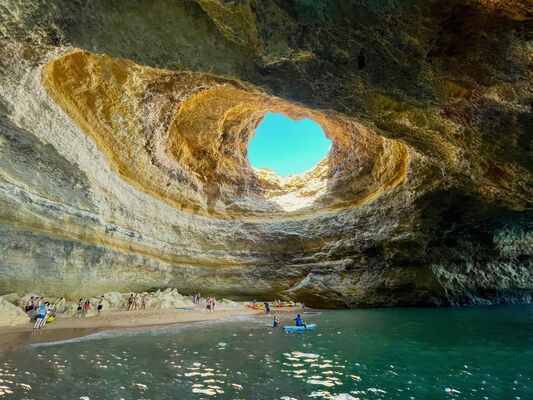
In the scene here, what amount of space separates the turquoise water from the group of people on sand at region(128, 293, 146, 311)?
464 cm

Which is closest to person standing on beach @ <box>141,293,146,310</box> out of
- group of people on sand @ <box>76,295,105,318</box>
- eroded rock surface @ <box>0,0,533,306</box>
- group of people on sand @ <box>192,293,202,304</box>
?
eroded rock surface @ <box>0,0,533,306</box>

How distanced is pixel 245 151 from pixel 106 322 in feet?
52.1

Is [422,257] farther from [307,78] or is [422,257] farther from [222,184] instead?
[307,78]

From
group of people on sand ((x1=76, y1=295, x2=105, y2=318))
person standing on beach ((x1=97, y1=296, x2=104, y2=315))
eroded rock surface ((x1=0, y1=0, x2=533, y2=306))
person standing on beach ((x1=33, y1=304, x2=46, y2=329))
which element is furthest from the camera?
person standing on beach ((x1=97, y1=296, x2=104, y2=315))

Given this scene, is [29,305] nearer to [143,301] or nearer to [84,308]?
[84,308]

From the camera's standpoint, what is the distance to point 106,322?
15.3 metres

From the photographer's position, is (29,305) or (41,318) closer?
(41,318)

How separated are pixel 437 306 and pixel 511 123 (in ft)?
62.8

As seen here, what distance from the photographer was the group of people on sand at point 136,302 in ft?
59.7

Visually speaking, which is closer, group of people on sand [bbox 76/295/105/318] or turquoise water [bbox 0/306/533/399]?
turquoise water [bbox 0/306/533/399]

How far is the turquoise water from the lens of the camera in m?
6.89

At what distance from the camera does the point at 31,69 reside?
38.8ft

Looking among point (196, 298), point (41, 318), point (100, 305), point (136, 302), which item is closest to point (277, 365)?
point (41, 318)

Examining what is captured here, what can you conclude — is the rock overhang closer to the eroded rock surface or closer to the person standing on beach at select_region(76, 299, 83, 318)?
the eroded rock surface
